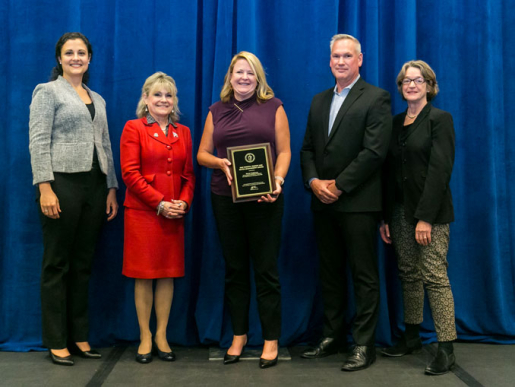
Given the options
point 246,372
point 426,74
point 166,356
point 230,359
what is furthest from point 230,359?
point 426,74

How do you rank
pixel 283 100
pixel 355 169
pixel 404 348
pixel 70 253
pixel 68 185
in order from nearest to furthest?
pixel 355 169 < pixel 68 185 < pixel 70 253 < pixel 404 348 < pixel 283 100

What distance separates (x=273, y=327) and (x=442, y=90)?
1.82 metres

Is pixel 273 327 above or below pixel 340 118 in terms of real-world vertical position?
below

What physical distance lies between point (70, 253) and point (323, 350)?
1.52 meters

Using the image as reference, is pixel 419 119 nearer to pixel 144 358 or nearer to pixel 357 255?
pixel 357 255

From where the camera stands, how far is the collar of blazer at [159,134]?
9.27 feet

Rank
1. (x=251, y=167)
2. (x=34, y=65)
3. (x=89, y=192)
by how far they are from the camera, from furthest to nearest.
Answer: (x=34, y=65) → (x=89, y=192) → (x=251, y=167)

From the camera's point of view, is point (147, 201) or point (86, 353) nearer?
point (147, 201)

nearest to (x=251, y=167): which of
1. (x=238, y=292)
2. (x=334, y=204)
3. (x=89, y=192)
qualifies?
(x=334, y=204)

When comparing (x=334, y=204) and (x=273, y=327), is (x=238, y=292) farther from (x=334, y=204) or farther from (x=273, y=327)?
(x=334, y=204)

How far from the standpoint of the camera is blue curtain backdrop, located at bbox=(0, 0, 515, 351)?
310cm

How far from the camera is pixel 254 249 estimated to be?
2.75 m

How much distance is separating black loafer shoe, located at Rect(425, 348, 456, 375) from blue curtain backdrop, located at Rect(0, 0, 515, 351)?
496 millimetres

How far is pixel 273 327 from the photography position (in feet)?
9.05
